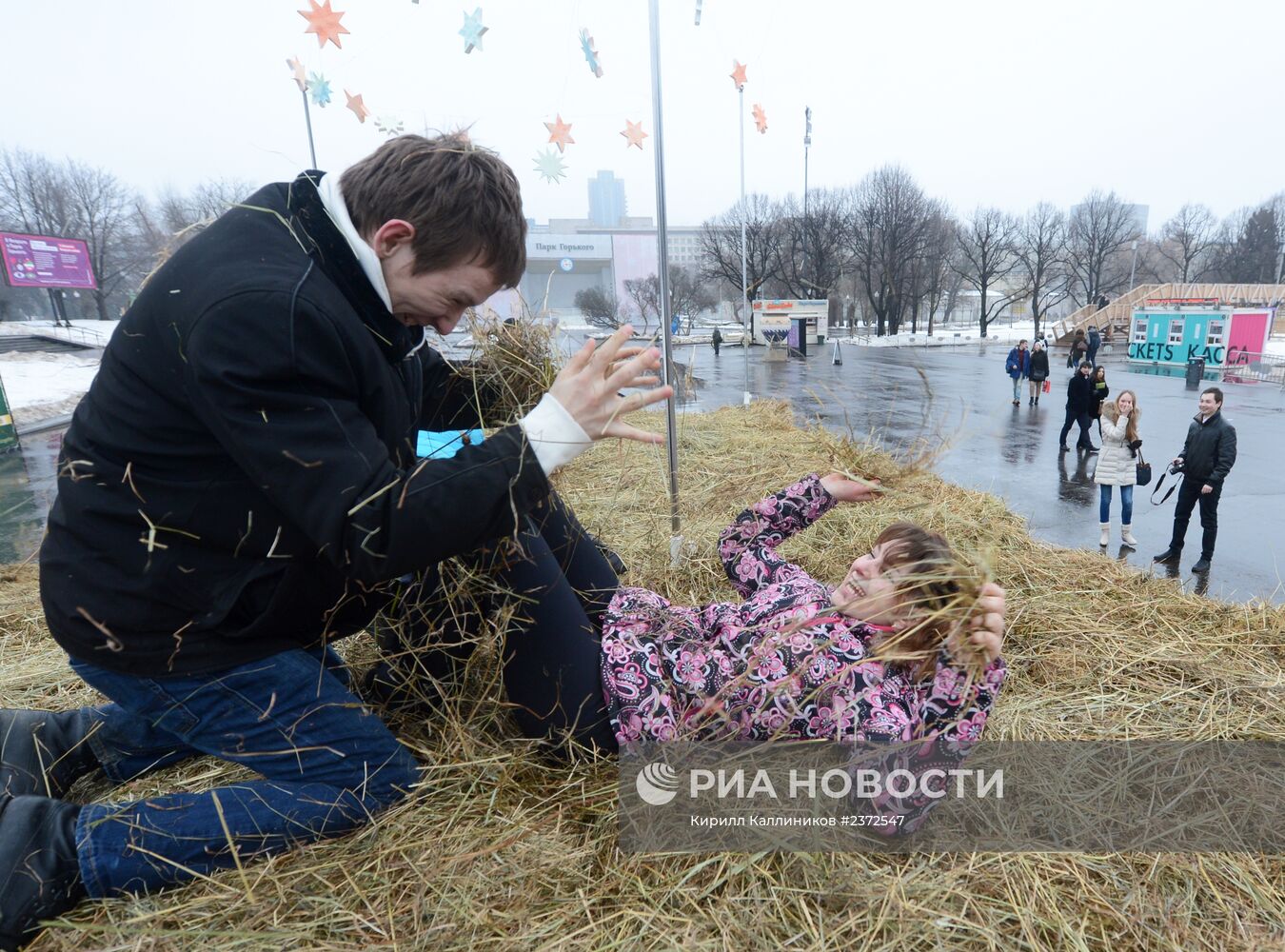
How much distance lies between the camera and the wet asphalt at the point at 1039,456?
502 centimetres

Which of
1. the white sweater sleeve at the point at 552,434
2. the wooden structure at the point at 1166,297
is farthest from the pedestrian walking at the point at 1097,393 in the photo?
the wooden structure at the point at 1166,297

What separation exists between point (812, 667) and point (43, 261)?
31.5m

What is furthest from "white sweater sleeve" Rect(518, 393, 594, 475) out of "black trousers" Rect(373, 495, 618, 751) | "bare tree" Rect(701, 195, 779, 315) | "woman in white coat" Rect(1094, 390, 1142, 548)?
"bare tree" Rect(701, 195, 779, 315)

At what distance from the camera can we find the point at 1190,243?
48188 mm

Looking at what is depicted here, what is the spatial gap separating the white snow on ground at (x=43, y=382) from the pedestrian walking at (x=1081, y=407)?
53.7ft

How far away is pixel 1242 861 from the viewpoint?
1.50 m

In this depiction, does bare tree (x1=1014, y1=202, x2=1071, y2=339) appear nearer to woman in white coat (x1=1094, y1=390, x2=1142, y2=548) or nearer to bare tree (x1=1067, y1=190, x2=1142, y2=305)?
bare tree (x1=1067, y1=190, x2=1142, y2=305)

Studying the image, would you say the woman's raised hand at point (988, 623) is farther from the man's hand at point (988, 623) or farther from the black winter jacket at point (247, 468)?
the black winter jacket at point (247, 468)

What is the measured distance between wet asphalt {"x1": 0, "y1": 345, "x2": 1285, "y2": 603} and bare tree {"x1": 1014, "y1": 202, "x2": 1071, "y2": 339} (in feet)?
90.7

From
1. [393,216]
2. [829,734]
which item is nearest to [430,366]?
[393,216]

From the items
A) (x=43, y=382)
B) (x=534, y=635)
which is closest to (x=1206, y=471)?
(x=534, y=635)

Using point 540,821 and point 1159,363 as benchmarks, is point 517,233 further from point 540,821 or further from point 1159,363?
point 1159,363

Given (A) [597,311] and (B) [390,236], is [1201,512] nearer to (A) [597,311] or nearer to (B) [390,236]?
(A) [597,311]

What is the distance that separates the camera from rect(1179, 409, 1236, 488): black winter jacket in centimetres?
517
